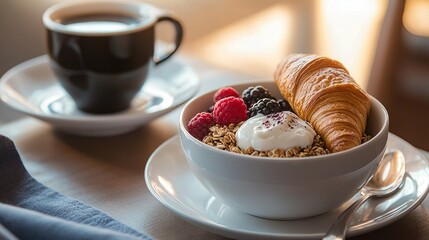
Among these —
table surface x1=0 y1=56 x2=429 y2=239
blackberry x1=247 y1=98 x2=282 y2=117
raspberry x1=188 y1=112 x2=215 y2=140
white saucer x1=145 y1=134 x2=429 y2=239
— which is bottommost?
table surface x1=0 y1=56 x2=429 y2=239

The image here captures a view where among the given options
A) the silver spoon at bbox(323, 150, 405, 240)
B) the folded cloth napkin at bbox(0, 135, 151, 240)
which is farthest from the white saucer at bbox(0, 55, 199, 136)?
the silver spoon at bbox(323, 150, 405, 240)

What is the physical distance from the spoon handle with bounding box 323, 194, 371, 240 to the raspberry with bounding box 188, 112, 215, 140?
157mm

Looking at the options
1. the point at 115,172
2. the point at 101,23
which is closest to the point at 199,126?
the point at 115,172

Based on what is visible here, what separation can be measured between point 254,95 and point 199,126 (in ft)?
0.25

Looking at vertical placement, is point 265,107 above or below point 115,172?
above

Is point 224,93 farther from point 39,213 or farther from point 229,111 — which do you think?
point 39,213

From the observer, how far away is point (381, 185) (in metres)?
0.67

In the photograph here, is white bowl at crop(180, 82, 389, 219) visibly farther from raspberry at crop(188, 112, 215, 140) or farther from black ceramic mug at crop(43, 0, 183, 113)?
black ceramic mug at crop(43, 0, 183, 113)

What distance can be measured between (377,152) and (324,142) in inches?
2.0

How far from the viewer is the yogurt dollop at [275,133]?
614 mm

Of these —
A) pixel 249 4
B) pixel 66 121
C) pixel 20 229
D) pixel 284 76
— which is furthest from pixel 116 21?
pixel 249 4

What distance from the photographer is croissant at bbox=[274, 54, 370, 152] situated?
62 cm

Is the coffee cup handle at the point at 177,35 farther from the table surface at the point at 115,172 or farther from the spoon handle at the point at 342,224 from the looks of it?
Result: the spoon handle at the point at 342,224

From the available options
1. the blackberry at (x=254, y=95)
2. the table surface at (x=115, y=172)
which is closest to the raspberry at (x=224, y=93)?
the blackberry at (x=254, y=95)
